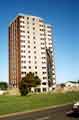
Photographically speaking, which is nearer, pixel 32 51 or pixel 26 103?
pixel 26 103

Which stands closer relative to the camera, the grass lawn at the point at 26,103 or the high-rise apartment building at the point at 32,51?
the grass lawn at the point at 26,103

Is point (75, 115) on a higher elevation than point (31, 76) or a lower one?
lower

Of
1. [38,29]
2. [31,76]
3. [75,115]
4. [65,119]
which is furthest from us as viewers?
[38,29]

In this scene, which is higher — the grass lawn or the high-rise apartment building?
the high-rise apartment building

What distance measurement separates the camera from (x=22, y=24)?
134375mm

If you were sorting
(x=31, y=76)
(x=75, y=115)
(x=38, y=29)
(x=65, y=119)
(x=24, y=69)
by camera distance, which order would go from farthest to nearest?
(x=38, y=29) → (x=24, y=69) → (x=31, y=76) → (x=75, y=115) → (x=65, y=119)

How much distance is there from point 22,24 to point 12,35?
45.4ft

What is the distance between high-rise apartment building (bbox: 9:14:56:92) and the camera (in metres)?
131

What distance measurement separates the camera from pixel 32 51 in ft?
440

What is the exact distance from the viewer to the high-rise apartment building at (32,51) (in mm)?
131375

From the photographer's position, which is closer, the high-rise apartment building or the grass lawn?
the grass lawn

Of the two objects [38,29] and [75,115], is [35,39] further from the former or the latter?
[75,115]

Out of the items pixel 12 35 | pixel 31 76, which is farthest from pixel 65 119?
pixel 12 35

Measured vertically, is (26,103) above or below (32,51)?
below
